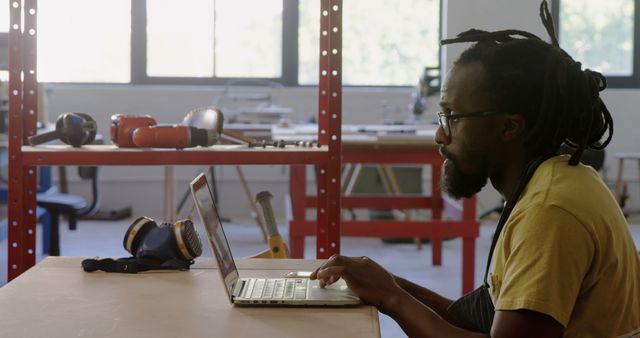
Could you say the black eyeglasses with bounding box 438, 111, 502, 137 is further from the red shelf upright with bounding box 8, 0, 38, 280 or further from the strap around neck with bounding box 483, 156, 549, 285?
the red shelf upright with bounding box 8, 0, 38, 280

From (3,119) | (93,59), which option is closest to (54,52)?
(93,59)

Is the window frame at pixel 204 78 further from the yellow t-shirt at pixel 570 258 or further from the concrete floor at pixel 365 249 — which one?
the yellow t-shirt at pixel 570 258

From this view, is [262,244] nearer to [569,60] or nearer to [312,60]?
[312,60]

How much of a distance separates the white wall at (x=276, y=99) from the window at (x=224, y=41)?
16cm

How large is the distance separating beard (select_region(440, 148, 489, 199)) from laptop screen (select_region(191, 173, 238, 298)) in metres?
0.39

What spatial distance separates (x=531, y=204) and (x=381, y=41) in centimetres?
597

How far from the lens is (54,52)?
6945mm

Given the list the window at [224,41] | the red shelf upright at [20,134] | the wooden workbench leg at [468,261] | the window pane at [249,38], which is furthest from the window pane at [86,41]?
the red shelf upright at [20,134]

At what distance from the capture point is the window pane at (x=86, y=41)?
22.5ft

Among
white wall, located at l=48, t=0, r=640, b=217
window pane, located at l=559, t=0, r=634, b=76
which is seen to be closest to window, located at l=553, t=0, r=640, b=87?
window pane, located at l=559, t=0, r=634, b=76

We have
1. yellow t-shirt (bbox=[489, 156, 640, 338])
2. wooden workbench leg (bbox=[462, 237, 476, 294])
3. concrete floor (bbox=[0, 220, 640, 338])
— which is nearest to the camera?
yellow t-shirt (bbox=[489, 156, 640, 338])

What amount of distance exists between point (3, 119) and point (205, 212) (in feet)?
11.6

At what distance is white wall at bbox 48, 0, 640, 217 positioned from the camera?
22.7ft

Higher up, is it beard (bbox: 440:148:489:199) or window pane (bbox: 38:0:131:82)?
window pane (bbox: 38:0:131:82)
